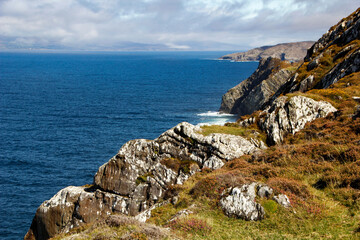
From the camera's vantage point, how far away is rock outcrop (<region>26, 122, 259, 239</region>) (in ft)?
84.3

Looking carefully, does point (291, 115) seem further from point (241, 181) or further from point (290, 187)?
point (241, 181)

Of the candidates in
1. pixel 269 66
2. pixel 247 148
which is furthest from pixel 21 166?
pixel 269 66

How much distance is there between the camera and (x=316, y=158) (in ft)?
62.7

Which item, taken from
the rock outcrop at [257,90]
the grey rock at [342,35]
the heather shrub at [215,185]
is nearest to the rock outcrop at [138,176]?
the heather shrub at [215,185]

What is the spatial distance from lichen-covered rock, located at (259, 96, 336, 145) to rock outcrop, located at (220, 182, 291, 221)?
14.4m

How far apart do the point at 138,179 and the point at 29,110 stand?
105465mm

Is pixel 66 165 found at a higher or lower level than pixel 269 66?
lower

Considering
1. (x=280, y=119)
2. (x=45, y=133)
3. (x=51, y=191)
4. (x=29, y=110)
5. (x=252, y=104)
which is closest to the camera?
(x=280, y=119)

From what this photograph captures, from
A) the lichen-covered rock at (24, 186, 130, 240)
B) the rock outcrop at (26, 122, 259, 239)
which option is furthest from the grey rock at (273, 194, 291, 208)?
the lichen-covered rock at (24, 186, 130, 240)

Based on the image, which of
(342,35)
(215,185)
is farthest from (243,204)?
(342,35)

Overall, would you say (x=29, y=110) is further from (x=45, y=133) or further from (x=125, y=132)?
(x=125, y=132)

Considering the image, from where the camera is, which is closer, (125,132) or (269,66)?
(125,132)

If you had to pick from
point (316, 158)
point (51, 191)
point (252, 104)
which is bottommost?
point (51, 191)

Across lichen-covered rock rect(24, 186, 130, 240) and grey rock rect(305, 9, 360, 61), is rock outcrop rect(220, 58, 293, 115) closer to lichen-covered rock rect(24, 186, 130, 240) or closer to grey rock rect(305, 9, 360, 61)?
grey rock rect(305, 9, 360, 61)
